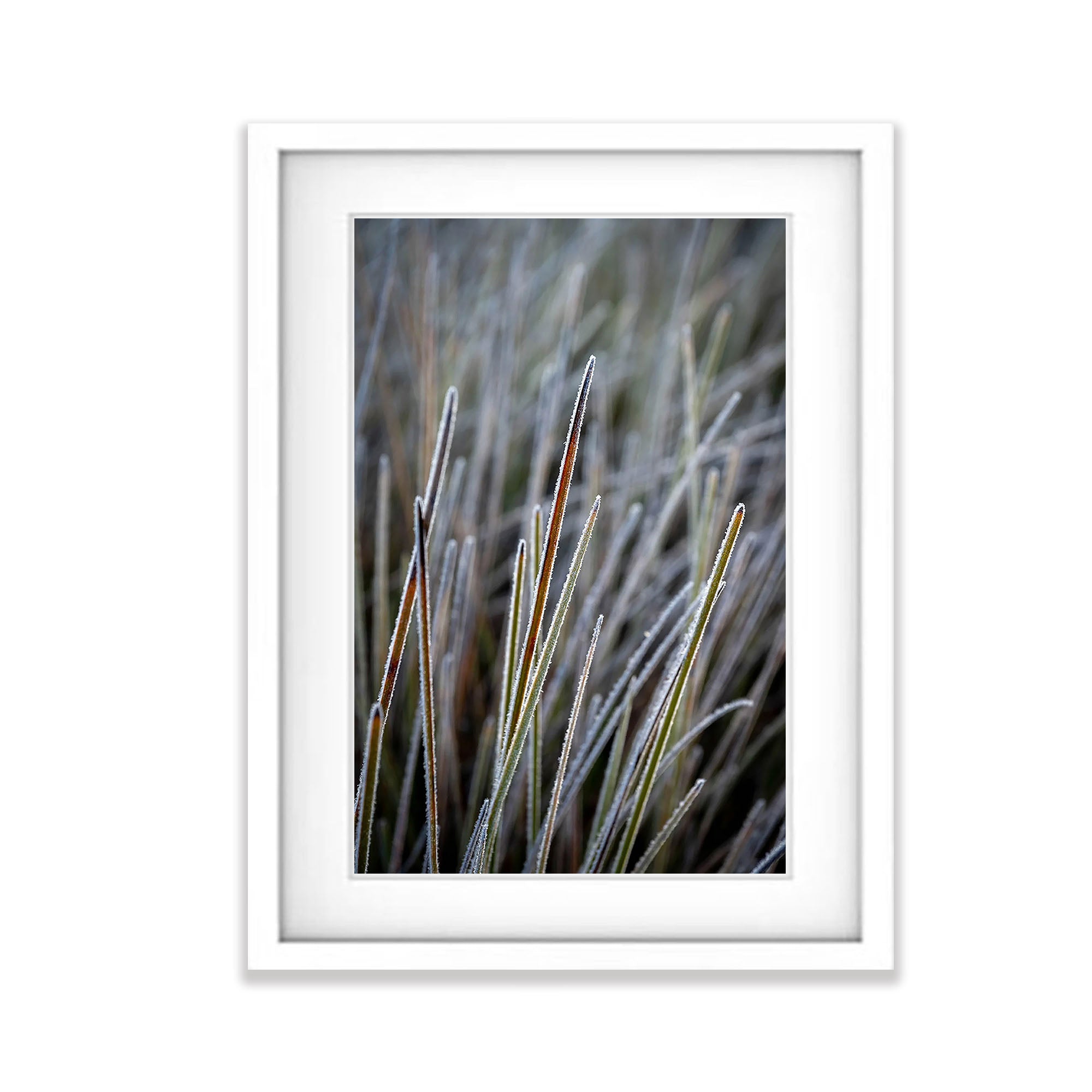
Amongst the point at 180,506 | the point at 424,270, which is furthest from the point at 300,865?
the point at 424,270

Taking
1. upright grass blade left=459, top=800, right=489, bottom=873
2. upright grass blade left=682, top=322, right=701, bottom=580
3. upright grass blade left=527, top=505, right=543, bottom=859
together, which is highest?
upright grass blade left=682, top=322, right=701, bottom=580

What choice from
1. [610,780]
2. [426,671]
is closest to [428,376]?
[426,671]

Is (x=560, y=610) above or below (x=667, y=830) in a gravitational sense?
above

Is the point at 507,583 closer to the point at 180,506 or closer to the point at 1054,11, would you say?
the point at 180,506

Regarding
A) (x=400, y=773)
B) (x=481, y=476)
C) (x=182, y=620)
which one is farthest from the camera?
(x=481, y=476)

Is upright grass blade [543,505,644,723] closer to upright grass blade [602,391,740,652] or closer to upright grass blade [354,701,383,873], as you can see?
upright grass blade [602,391,740,652]

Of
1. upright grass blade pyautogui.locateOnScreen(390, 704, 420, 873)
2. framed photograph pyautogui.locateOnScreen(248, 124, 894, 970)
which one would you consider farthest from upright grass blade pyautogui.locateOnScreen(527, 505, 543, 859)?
upright grass blade pyautogui.locateOnScreen(390, 704, 420, 873)

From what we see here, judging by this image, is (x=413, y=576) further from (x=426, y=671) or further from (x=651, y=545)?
(x=651, y=545)
